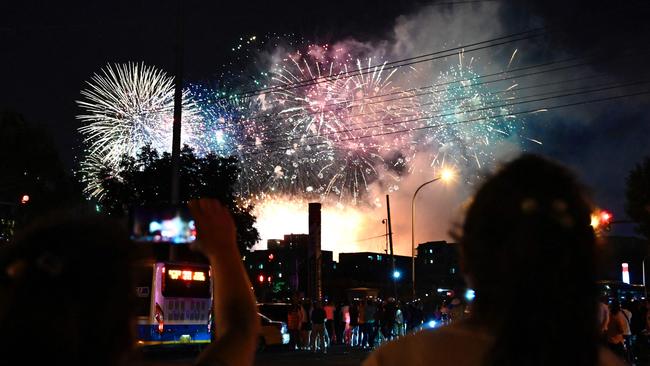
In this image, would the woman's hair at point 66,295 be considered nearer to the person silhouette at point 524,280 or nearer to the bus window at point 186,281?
the person silhouette at point 524,280

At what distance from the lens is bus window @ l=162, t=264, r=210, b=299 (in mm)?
24328

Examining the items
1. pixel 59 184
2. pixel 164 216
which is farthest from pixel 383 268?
pixel 164 216

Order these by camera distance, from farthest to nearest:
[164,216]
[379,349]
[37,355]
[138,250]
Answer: [164,216] → [379,349] → [138,250] → [37,355]

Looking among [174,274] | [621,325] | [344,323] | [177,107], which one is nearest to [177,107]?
[177,107]

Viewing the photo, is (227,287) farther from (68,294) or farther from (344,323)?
(344,323)

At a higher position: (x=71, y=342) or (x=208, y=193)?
(x=208, y=193)

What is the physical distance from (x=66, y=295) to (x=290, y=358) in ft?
76.9

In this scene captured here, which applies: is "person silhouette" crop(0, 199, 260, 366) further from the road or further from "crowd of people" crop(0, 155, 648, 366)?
the road

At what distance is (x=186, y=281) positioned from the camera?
2492 centimetres

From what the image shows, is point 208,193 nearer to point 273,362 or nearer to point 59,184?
point 59,184

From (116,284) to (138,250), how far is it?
14 centimetres

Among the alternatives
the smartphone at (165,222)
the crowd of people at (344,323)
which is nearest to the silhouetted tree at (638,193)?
the crowd of people at (344,323)

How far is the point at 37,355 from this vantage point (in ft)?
5.35

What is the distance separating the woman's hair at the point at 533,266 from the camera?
2.01 m
